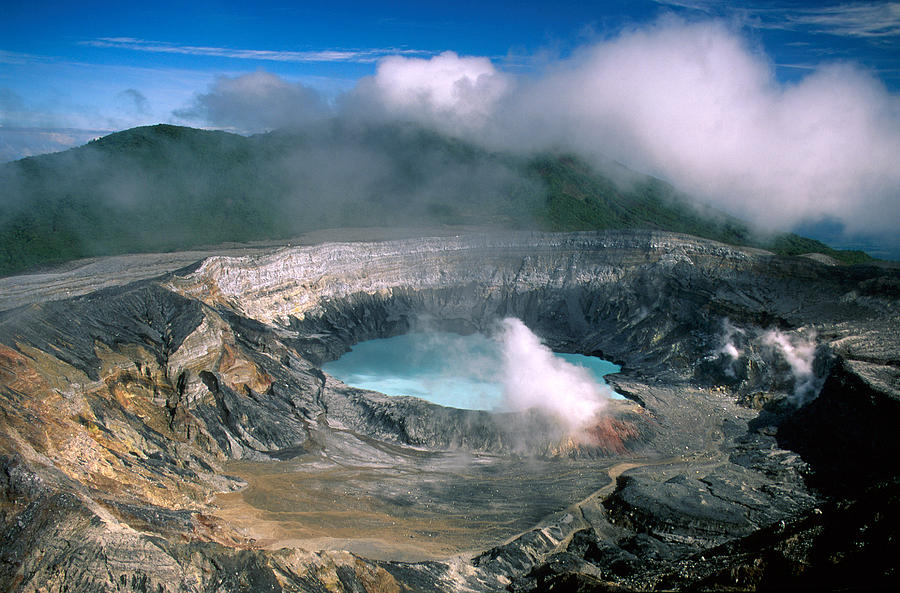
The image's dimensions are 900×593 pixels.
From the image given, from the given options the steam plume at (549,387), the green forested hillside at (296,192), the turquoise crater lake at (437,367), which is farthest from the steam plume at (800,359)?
the green forested hillside at (296,192)

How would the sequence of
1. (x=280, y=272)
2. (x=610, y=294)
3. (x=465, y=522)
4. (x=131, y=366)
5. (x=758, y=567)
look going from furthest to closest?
(x=610, y=294), (x=280, y=272), (x=131, y=366), (x=465, y=522), (x=758, y=567)

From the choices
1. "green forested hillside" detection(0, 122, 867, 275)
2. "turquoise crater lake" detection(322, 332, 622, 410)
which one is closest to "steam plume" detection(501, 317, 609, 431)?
"turquoise crater lake" detection(322, 332, 622, 410)

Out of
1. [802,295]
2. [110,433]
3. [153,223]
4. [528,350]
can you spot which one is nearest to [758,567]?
[110,433]

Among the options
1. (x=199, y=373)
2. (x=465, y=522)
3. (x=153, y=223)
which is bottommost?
(x=465, y=522)

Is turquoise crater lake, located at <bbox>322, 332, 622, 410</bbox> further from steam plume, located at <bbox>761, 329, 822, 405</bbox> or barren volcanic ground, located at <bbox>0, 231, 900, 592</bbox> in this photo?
steam plume, located at <bbox>761, 329, 822, 405</bbox>

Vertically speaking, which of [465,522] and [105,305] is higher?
[105,305]

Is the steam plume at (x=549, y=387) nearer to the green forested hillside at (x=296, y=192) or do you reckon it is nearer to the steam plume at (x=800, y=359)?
the steam plume at (x=800, y=359)

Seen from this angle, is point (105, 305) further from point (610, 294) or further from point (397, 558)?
point (610, 294)
